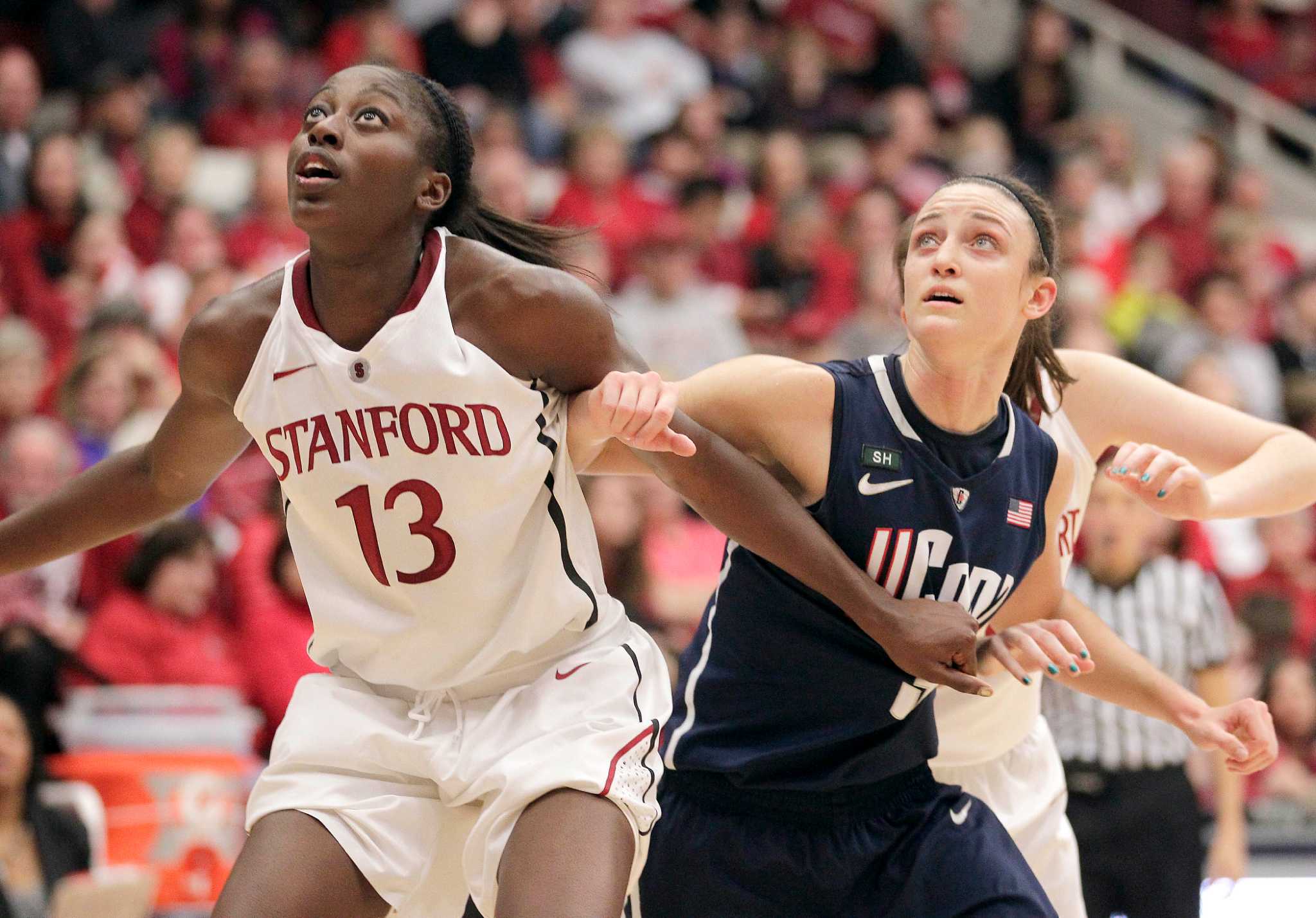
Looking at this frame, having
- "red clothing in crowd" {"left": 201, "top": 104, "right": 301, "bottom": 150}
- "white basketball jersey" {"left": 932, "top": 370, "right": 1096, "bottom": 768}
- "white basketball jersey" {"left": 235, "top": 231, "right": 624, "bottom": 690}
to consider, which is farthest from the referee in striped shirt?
"red clothing in crowd" {"left": 201, "top": 104, "right": 301, "bottom": 150}

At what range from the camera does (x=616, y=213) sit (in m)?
8.81

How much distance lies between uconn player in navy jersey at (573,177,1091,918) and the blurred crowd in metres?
2.43

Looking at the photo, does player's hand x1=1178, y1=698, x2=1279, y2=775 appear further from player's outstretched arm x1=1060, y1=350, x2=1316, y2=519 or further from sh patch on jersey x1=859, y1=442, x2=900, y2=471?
sh patch on jersey x1=859, y1=442, x2=900, y2=471

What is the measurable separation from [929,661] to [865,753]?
0.30 metres

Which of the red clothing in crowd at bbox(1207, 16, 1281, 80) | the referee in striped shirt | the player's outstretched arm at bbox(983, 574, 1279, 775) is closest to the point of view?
the player's outstretched arm at bbox(983, 574, 1279, 775)

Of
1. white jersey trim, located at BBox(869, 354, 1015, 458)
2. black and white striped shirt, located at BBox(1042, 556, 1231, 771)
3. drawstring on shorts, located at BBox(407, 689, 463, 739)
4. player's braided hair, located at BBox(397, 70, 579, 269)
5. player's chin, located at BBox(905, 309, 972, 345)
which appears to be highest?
player's braided hair, located at BBox(397, 70, 579, 269)

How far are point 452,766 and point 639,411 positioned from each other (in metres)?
0.72

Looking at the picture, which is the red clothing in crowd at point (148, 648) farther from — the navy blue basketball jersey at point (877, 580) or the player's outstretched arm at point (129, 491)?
the navy blue basketball jersey at point (877, 580)

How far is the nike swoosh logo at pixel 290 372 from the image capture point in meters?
2.93

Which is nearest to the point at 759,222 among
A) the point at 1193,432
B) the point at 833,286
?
the point at 833,286

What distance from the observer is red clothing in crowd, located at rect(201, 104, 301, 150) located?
28.6 feet

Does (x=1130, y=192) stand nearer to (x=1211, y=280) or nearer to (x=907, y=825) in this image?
(x=1211, y=280)

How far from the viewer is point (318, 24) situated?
966 centimetres

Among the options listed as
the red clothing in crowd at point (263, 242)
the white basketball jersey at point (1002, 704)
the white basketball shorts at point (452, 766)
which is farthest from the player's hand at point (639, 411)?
the red clothing in crowd at point (263, 242)
